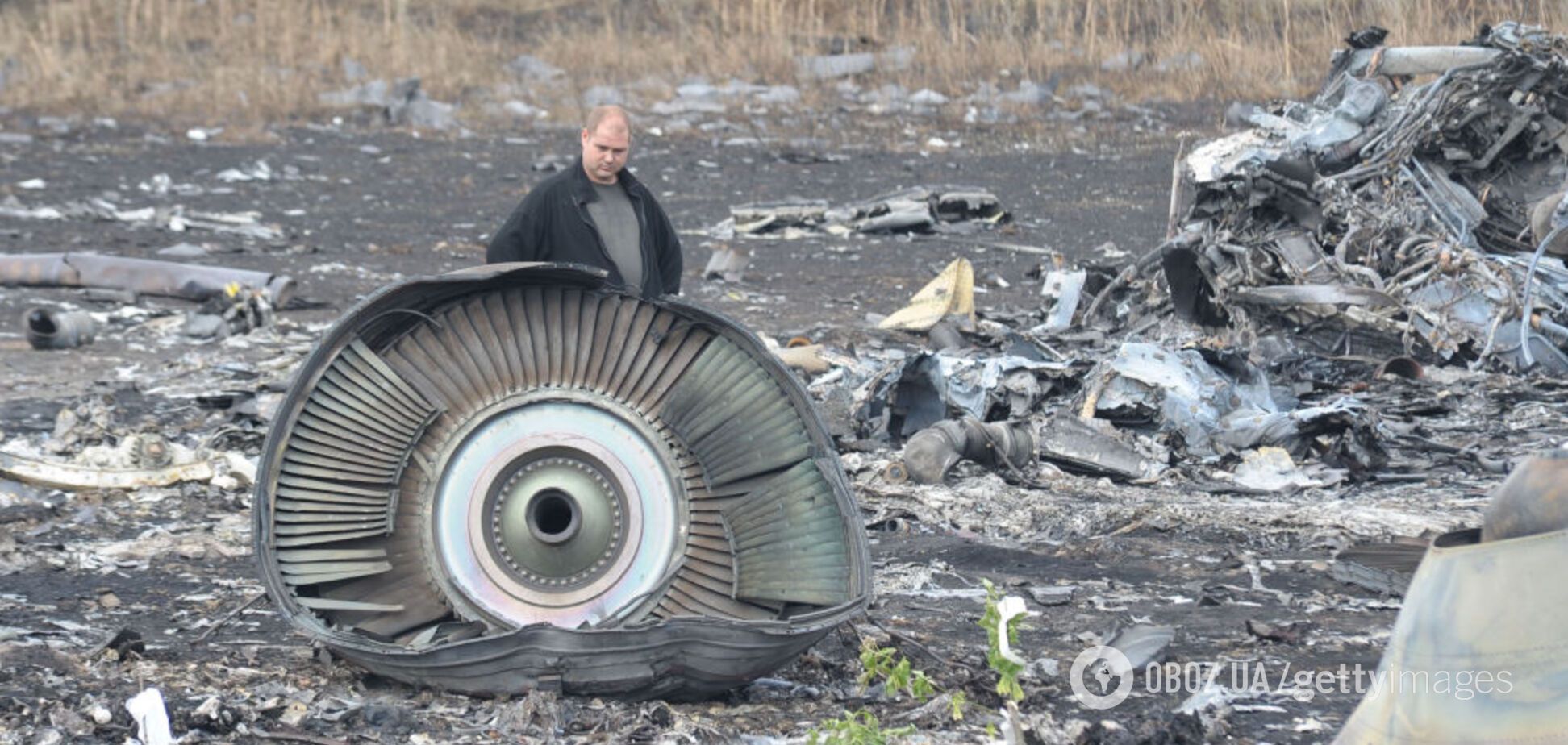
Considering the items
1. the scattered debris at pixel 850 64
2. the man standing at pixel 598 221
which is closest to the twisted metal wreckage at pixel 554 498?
the man standing at pixel 598 221

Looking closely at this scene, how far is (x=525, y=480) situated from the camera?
4797mm

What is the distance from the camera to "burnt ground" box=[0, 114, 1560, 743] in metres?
4.54

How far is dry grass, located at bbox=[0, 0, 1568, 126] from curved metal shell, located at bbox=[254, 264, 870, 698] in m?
16.8

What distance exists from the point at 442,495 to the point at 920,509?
3.03m

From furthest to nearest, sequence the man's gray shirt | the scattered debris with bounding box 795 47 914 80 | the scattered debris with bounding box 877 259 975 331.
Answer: the scattered debris with bounding box 795 47 914 80 < the scattered debris with bounding box 877 259 975 331 < the man's gray shirt

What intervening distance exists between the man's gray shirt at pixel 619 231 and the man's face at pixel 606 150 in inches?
2.3

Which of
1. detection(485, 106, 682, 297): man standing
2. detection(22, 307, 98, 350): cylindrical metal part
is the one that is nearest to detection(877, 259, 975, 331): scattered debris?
detection(22, 307, 98, 350): cylindrical metal part

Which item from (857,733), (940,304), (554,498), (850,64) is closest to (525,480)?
(554,498)

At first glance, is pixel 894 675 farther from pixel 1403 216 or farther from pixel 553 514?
pixel 1403 216

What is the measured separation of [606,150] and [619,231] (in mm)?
266

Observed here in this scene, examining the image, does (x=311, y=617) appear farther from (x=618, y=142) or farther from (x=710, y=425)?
(x=618, y=142)

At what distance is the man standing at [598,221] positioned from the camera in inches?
223

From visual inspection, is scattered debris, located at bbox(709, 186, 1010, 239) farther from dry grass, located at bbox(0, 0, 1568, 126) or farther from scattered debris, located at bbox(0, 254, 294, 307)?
dry grass, located at bbox(0, 0, 1568, 126)

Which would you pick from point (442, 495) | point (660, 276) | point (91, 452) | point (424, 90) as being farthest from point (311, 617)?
point (424, 90)
